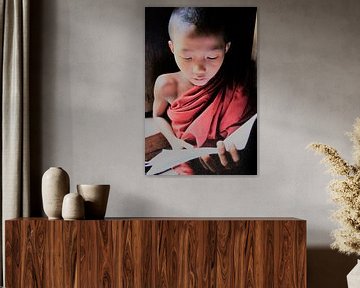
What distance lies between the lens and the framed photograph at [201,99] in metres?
4.09

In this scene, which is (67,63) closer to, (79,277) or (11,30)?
(11,30)

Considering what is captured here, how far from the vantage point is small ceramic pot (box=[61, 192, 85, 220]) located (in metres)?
3.60

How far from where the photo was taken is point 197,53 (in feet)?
13.4

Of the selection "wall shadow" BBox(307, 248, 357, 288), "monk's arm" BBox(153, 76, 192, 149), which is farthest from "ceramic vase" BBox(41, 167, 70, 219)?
"wall shadow" BBox(307, 248, 357, 288)

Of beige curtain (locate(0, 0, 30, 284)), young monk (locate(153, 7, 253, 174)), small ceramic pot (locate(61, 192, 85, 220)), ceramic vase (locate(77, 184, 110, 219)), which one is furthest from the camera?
young monk (locate(153, 7, 253, 174))

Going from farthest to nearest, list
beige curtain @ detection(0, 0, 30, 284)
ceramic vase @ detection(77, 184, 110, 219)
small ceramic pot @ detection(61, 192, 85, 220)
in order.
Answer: beige curtain @ detection(0, 0, 30, 284) → ceramic vase @ detection(77, 184, 110, 219) → small ceramic pot @ detection(61, 192, 85, 220)

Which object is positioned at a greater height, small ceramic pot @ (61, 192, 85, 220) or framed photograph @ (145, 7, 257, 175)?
framed photograph @ (145, 7, 257, 175)

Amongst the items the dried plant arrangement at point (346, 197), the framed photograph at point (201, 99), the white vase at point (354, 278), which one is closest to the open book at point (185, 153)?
the framed photograph at point (201, 99)

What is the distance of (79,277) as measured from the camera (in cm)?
362

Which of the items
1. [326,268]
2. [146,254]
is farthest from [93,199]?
[326,268]

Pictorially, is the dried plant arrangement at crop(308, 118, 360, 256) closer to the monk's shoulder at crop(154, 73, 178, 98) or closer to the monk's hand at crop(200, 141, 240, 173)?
the monk's hand at crop(200, 141, 240, 173)

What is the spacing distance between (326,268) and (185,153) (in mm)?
1129

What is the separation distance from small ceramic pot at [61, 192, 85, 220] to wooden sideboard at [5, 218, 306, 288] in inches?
1.4

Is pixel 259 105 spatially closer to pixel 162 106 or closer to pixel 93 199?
pixel 162 106
